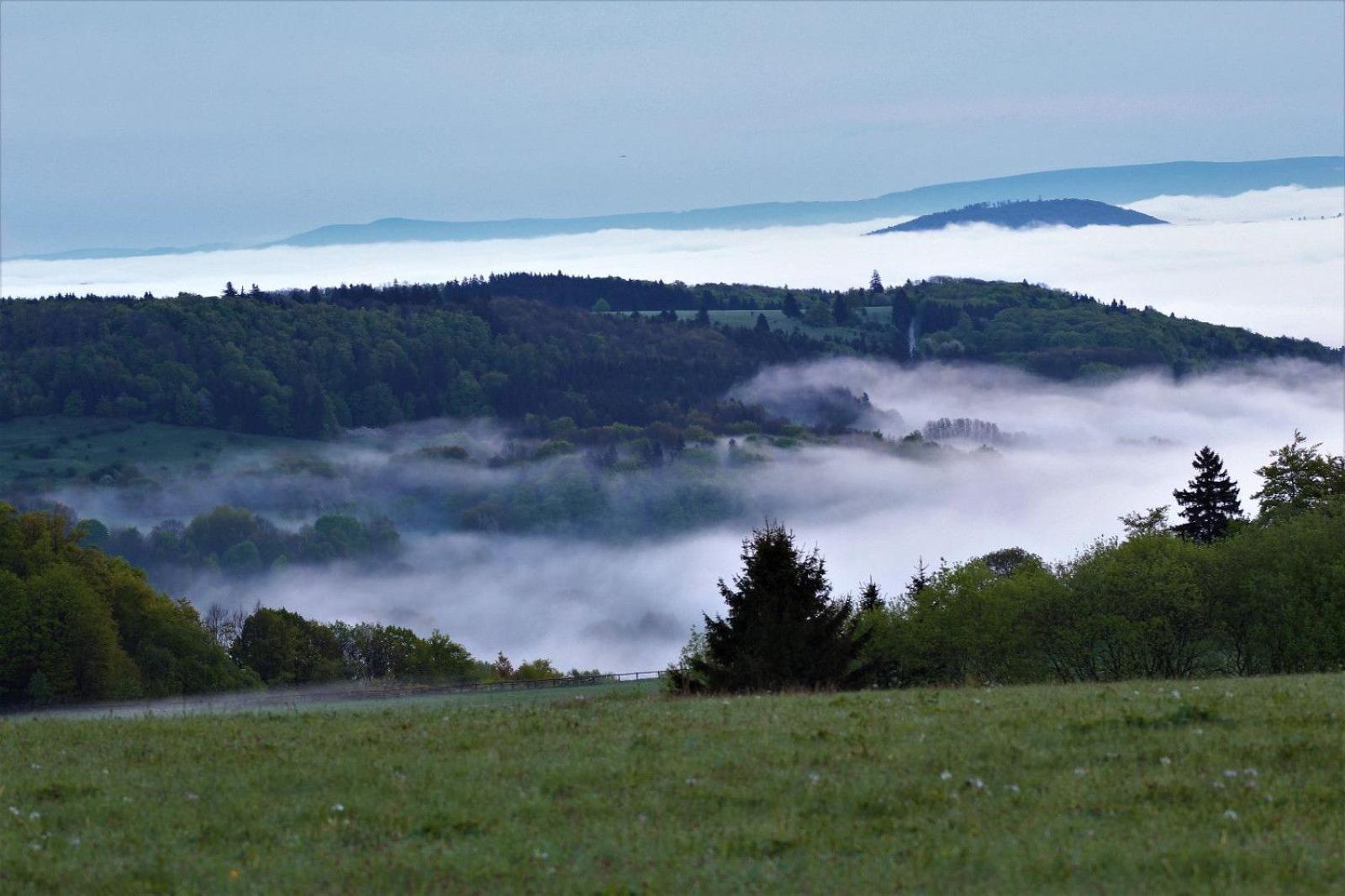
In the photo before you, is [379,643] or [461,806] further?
[379,643]

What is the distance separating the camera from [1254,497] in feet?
294

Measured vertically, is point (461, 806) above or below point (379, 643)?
above

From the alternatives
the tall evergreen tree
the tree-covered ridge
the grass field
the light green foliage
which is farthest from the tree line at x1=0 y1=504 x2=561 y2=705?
the tall evergreen tree

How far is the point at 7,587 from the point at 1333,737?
82.0 m

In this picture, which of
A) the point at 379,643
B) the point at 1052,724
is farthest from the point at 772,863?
the point at 379,643

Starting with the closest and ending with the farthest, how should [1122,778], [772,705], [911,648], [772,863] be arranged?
[772,863] → [1122,778] → [772,705] → [911,648]

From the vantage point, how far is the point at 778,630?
1364 inches

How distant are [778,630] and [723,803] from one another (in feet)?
63.1

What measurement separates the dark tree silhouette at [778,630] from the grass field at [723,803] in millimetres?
13400

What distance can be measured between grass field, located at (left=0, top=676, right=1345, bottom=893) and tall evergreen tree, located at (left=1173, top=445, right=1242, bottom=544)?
94741mm

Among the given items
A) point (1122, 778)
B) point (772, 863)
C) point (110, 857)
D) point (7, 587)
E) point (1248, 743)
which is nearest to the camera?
point (772, 863)

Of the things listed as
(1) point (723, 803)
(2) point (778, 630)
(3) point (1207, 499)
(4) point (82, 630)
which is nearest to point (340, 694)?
(4) point (82, 630)

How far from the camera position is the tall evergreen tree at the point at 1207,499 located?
110 meters

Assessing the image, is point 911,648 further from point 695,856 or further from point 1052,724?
point 695,856
